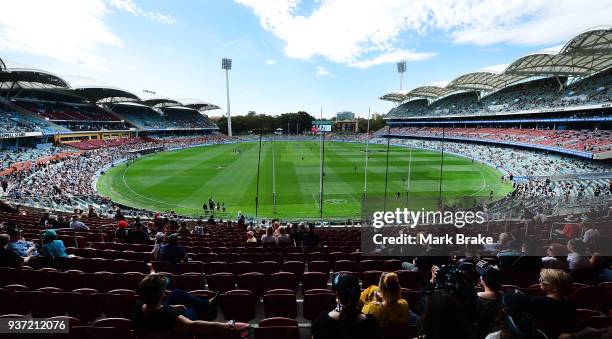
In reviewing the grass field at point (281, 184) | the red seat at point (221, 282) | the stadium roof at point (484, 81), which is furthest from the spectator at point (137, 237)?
the stadium roof at point (484, 81)

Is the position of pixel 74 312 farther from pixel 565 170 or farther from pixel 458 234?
pixel 565 170

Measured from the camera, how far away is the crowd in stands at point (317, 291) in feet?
9.81

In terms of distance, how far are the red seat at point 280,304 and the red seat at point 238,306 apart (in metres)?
0.29

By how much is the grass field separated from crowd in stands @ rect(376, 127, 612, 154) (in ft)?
38.7

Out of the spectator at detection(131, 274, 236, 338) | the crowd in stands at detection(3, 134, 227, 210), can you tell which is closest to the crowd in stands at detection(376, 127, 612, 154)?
the spectator at detection(131, 274, 236, 338)

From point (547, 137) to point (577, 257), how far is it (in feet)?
214

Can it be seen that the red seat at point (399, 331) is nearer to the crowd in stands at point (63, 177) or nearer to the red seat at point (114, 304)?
the red seat at point (114, 304)

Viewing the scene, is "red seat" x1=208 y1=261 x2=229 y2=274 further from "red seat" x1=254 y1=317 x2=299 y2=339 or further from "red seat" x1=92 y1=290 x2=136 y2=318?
"red seat" x1=254 y1=317 x2=299 y2=339

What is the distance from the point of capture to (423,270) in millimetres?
7016

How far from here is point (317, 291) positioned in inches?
232

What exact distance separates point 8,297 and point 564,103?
78.1 meters

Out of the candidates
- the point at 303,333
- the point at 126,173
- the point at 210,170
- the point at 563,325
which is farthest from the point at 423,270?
the point at 126,173

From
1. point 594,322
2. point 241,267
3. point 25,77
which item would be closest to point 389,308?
point 594,322

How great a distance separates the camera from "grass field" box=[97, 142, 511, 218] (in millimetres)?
31781
